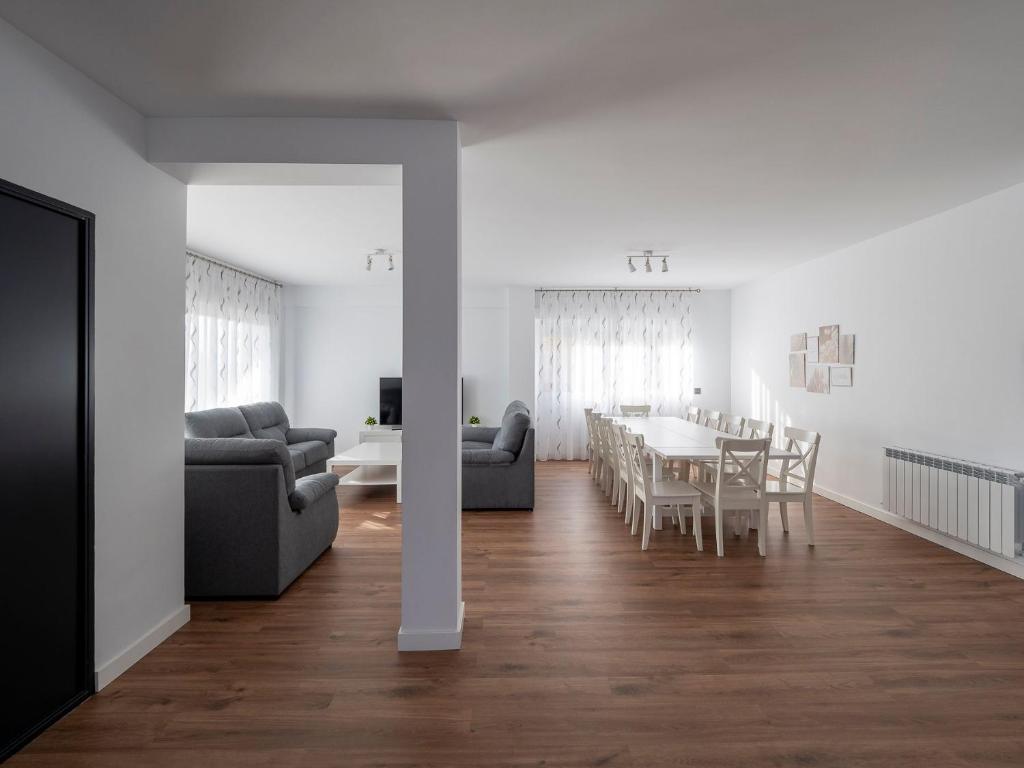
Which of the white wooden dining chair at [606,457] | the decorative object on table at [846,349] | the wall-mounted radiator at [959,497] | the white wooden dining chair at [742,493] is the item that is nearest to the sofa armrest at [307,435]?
the white wooden dining chair at [606,457]

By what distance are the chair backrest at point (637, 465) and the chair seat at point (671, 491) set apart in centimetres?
6

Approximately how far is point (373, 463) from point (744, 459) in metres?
3.47

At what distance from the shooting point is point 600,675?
8.37 ft

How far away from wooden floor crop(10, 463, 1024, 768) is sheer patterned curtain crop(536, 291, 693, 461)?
15.4 feet

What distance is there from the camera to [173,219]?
3.02 m

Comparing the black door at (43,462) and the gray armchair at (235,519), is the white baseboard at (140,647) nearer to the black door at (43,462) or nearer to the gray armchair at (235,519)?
the black door at (43,462)

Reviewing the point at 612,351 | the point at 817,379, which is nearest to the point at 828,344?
the point at 817,379

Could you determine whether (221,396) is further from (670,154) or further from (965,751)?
(965,751)

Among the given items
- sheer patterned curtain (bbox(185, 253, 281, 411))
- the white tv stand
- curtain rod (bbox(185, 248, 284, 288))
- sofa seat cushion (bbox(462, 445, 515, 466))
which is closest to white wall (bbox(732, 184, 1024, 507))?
sofa seat cushion (bbox(462, 445, 515, 466))

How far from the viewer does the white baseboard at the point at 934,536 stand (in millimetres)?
3819

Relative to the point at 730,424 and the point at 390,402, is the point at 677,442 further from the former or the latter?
the point at 390,402

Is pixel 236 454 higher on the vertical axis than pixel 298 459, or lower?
higher

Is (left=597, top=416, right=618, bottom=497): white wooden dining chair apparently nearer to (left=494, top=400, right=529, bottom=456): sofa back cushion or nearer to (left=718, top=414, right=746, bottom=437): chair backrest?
(left=494, top=400, right=529, bottom=456): sofa back cushion

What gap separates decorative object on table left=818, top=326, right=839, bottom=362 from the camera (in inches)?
229
